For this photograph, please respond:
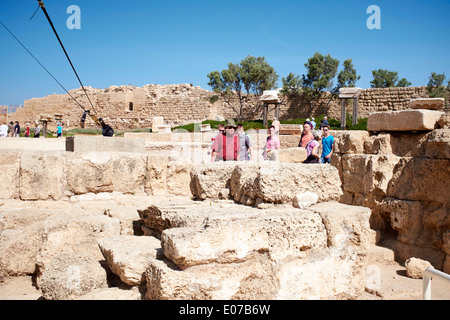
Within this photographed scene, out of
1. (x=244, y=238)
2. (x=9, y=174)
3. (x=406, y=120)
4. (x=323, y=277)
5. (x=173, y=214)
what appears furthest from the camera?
(x=406, y=120)

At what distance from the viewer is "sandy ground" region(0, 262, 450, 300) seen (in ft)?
9.88

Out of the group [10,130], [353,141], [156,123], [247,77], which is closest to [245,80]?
[247,77]

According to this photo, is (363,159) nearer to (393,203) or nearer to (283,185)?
(393,203)

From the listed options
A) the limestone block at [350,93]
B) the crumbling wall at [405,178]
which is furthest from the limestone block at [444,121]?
the limestone block at [350,93]

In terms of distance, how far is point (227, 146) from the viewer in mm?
6285

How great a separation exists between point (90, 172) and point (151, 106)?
28.7m

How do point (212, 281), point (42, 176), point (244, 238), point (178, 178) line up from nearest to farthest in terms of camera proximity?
point (212, 281), point (244, 238), point (42, 176), point (178, 178)

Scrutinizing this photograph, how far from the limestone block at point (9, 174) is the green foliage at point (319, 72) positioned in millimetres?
24562

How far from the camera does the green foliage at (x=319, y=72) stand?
87.6ft

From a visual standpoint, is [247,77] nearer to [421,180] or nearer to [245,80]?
[245,80]

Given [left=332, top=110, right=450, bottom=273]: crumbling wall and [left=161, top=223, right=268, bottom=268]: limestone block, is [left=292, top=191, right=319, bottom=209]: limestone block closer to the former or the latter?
[left=161, top=223, right=268, bottom=268]: limestone block
